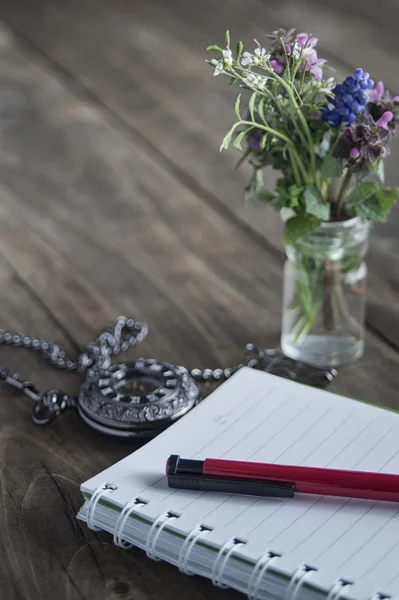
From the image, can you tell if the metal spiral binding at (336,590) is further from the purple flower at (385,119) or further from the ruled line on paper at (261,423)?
the purple flower at (385,119)

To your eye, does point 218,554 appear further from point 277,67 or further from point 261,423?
Result: point 277,67

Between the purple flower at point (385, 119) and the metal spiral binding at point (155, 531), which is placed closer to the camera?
the metal spiral binding at point (155, 531)

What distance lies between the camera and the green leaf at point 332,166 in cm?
101

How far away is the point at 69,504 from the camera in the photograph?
93cm

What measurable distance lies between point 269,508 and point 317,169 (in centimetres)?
40

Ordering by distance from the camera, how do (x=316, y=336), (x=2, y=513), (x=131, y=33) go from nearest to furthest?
1. (x=2, y=513)
2. (x=316, y=336)
3. (x=131, y=33)

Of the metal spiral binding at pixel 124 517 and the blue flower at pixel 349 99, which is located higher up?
the blue flower at pixel 349 99

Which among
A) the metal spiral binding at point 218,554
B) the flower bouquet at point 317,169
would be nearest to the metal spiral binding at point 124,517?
the metal spiral binding at point 218,554

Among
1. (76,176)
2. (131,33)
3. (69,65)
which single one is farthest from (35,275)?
(131,33)

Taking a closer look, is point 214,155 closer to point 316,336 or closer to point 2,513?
point 316,336

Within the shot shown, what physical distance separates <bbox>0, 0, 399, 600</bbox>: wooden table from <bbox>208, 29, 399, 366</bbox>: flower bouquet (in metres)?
0.07

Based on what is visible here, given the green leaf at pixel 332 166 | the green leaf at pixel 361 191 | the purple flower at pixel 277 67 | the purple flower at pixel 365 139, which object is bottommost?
the green leaf at pixel 361 191

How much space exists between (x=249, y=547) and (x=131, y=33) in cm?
182

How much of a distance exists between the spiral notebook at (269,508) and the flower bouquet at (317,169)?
0.51 feet
